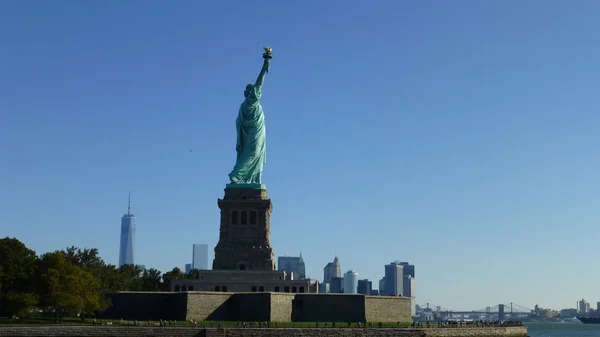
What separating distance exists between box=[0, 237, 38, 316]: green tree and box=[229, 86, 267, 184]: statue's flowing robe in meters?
25.4

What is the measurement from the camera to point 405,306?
277ft

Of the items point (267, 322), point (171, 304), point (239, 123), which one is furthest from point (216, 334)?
point (239, 123)

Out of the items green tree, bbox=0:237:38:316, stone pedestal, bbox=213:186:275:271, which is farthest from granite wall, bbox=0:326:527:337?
stone pedestal, bbox=213:186:275:271

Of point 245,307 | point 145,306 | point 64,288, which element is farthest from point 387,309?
point 64,288

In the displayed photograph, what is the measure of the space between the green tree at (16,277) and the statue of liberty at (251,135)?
2523 cm

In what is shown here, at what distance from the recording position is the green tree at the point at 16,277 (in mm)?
73188

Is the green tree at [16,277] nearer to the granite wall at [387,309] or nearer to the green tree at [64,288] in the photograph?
the green tree at [64,288]

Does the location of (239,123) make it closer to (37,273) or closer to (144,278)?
(144,278)

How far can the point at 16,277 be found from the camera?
248 ft

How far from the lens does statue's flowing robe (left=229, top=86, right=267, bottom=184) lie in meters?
94.7

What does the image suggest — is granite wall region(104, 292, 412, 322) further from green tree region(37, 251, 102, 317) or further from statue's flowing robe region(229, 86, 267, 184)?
statue's flowing robe region(229, 86, 267, 184)

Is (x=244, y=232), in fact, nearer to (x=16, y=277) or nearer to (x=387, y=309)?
(x=387, y=309)

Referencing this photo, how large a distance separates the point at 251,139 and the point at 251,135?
1.60 ft

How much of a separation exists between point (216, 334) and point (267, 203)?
1021 inches
